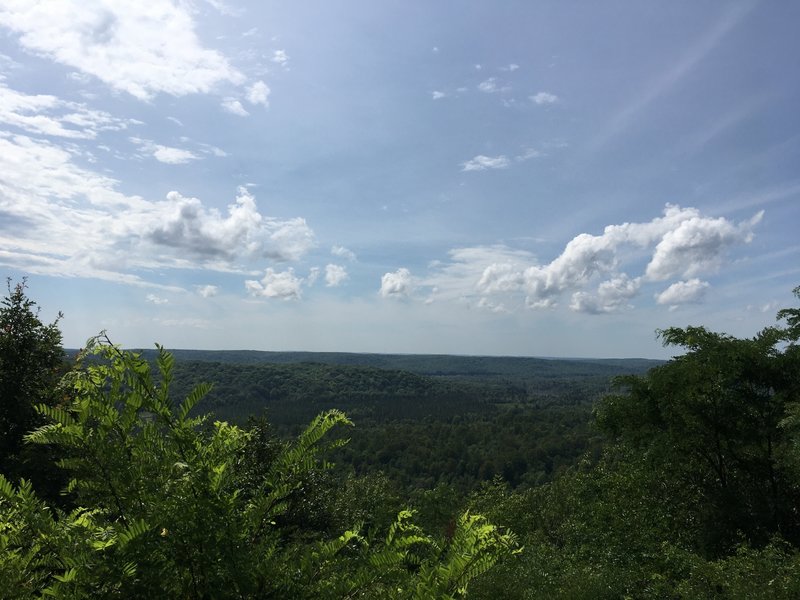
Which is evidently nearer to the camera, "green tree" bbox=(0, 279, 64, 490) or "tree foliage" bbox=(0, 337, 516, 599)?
"tree foliage" bbox=(0, 337, 516, 599)

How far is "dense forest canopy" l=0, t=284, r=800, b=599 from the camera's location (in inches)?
91.4

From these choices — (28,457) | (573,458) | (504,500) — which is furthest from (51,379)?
(573,458)

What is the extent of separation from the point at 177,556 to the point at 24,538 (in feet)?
3.19

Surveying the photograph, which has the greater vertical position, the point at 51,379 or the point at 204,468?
the point at 204,468

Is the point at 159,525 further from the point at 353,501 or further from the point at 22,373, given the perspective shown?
the point at 353,501

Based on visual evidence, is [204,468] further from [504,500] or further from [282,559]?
[504,500]

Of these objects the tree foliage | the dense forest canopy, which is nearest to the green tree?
the dense forest canopy

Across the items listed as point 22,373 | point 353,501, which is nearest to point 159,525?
point 22,373

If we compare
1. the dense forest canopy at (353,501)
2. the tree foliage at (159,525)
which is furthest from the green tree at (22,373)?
the tree foliage at (159,525)

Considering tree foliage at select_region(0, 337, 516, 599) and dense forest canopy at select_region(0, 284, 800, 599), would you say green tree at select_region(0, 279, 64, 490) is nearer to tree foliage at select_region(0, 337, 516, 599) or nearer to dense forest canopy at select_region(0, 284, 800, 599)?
dense forest canopy at select_region(0, 284, 800, 599)

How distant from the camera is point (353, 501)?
1486 inches

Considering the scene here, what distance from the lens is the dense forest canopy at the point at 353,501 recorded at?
232 cm

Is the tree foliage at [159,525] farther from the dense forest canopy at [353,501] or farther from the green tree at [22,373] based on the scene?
the green tree at [22,373]

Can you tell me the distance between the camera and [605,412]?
20.5m
